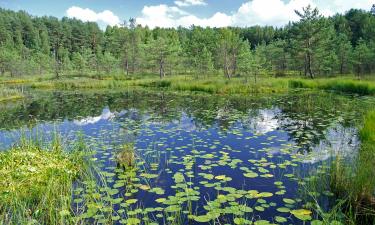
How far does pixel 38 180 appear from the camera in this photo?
23.1 feet

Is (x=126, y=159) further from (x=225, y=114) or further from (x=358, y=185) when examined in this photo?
(x=225, y=114)

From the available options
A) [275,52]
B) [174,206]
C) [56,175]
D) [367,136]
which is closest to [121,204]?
[174,206]

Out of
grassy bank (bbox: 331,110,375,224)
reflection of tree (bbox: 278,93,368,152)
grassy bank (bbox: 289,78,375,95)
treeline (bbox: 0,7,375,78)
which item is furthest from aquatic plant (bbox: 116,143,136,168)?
treeline (bbox: 0,7,375,78)

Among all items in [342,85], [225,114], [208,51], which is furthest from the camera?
[208,51]

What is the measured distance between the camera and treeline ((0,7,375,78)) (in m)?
41.6

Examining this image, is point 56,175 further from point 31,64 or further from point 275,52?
point 31,64

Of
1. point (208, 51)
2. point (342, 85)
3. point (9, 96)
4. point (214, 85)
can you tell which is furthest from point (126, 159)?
point (208, 51)

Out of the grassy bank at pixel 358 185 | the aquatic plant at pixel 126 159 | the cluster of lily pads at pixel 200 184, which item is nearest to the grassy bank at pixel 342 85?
the cluster of lily pads at pixel 200 184

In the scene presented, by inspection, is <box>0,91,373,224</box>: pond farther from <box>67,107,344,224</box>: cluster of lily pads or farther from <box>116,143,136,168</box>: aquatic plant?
<box>116,143,136,168</box>: aquatic plant

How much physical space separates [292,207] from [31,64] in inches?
2575

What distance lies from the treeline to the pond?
22871mm

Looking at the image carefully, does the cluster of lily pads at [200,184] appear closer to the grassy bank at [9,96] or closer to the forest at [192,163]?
the forest at [192,163]

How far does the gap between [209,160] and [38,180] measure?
4.50 m

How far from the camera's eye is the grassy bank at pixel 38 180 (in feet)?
19.2
